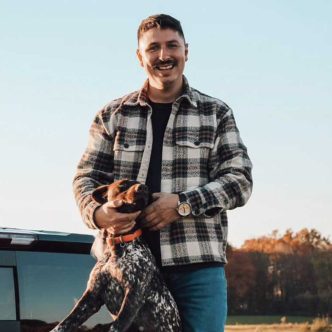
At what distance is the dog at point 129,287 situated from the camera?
9.12 ft

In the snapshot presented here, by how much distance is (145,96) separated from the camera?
316 cm

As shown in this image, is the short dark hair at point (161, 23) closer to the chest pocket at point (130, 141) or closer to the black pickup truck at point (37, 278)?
the chest pocket at point (130, 141)

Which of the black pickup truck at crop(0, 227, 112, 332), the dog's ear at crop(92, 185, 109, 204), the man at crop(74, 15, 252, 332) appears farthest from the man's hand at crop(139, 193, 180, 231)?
the black pickup truck at crop(0, 227, 112, 332)

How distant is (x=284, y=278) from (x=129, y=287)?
52.8 metres

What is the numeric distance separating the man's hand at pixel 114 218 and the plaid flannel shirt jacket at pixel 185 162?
0.06m

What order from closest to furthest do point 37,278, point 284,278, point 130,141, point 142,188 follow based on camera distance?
1. point 142,188
2. point 130,141
3. point 37,278
4. point 284,278

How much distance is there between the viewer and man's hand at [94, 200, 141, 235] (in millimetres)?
2811

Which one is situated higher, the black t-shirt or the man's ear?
the man's ear

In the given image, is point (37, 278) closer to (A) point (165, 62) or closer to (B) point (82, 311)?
(B) point (82, 311)

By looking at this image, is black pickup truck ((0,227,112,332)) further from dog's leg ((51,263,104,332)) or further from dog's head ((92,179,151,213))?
dog's head ((92,179,151,213))

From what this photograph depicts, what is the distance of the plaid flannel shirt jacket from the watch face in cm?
2

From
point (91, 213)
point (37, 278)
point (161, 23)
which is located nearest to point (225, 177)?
point (91, 213)

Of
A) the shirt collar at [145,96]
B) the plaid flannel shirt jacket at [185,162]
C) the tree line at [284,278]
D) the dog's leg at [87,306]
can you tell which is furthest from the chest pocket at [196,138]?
the tree line at [284,278]

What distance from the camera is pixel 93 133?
320cm
